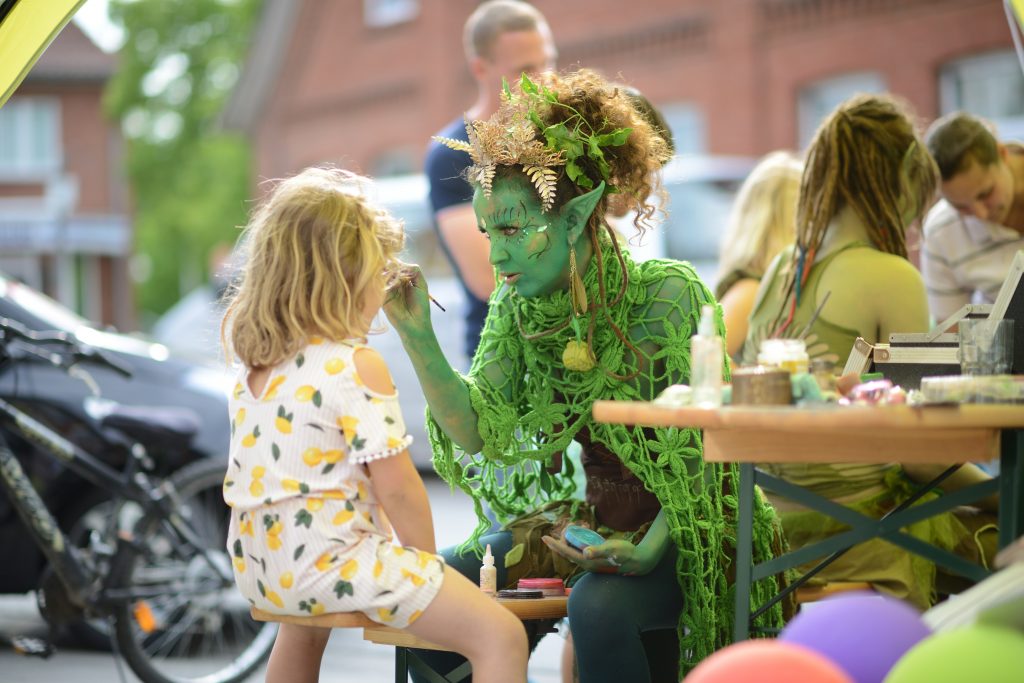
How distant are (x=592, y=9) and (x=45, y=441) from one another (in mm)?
13974

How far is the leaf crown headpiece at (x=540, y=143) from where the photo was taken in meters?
3.16

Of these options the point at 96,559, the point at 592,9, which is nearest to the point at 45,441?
the point at 96,559

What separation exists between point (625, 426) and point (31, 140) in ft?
111

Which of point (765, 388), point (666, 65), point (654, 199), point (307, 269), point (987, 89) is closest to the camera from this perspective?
point (765, 388)

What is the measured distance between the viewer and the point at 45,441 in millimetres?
5039

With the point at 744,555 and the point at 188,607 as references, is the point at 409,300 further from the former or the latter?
the point at 188,607

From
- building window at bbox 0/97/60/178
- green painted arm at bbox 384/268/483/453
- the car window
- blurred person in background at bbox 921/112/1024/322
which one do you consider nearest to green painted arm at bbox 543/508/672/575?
green painted arm at bbox 384/268/483/453

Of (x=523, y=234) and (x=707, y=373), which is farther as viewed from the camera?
(x=523, y=234)

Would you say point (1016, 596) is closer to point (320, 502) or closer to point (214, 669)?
point (320, 502)

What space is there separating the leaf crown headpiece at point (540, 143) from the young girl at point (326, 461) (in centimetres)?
30

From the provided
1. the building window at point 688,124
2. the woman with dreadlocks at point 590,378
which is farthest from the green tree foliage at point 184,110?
the woman with dreadlocks at point 590,378

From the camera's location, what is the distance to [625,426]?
3.24m

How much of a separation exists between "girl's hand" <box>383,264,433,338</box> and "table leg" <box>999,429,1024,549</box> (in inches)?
48.9

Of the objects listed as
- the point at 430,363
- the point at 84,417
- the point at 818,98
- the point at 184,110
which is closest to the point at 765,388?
the point at 430,363
